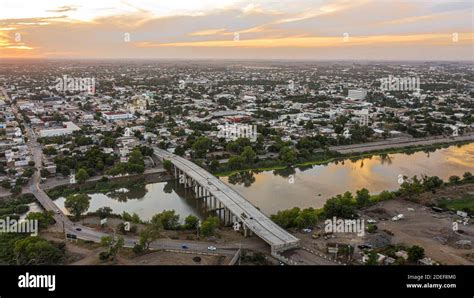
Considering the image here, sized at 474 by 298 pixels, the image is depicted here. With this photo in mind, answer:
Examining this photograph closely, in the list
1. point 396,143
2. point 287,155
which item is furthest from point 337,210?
point 396,143

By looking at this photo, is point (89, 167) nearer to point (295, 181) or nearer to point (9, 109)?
point (295, 181)

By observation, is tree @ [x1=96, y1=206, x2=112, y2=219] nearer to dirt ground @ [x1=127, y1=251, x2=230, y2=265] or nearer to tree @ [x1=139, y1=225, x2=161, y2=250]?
tree @ [x1=139, y1=225, x2=161, y2=250]

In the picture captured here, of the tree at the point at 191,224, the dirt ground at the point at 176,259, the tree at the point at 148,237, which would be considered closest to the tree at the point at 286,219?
the tree at the point at 191,224

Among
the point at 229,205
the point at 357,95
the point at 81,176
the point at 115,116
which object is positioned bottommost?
the point at 229,205

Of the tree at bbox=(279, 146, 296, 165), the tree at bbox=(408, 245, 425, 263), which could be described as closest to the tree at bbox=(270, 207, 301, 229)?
the tree at bbox=(408, 245, 425, 263)

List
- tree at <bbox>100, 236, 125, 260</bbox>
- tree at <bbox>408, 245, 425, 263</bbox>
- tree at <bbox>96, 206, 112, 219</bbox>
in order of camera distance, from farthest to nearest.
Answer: tree at <bbox>96, 206, 112, 219</bbox>
tree at <bbox>100, 236, 125, 260</bbox>
tree at <bbox>408, 245, 425, 263</bbox>

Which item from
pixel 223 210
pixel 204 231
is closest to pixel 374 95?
pixel 223 210

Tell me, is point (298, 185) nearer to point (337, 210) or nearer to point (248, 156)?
point (248, 156)
